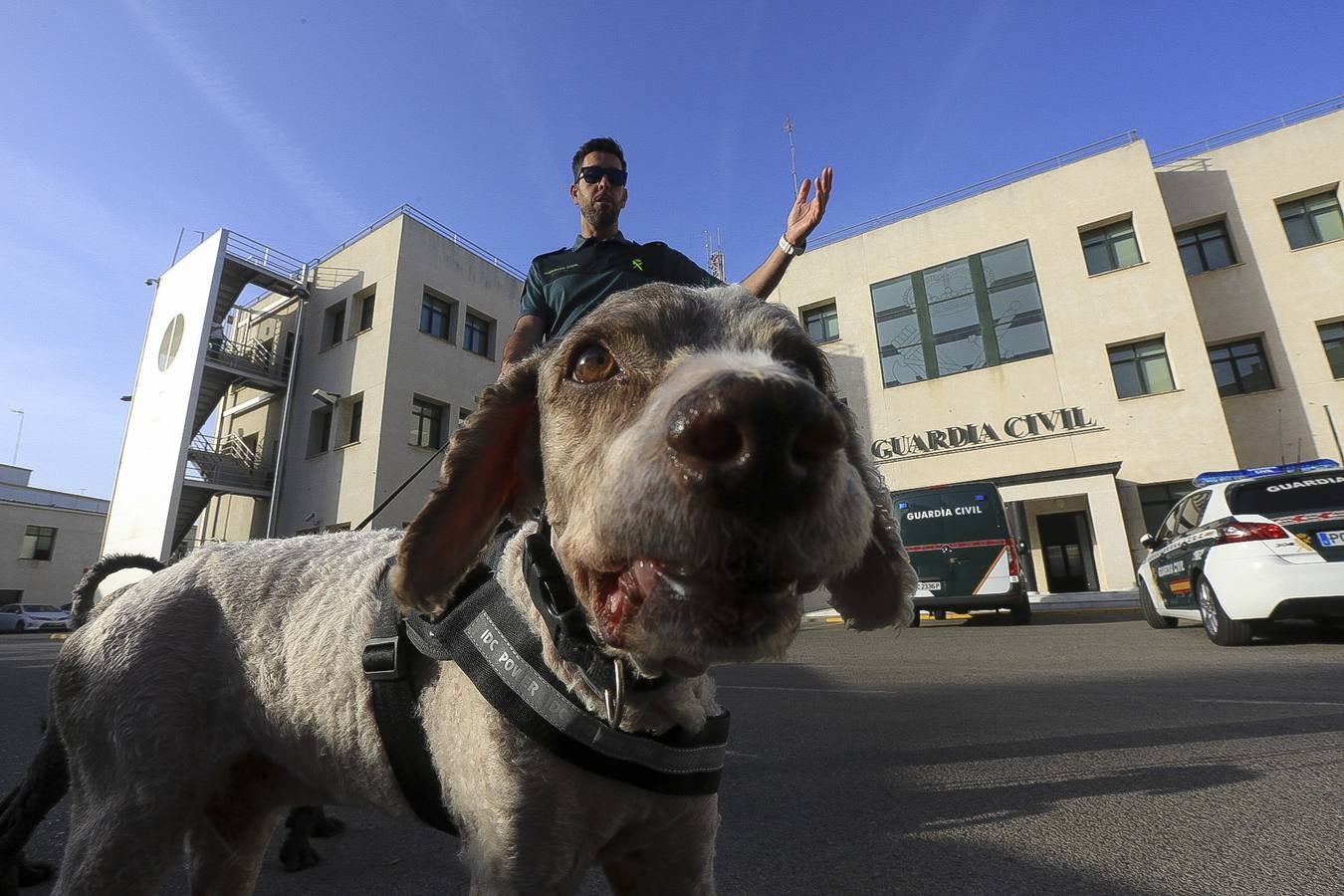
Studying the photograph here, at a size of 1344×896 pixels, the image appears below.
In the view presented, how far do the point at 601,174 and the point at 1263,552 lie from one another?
701 cm

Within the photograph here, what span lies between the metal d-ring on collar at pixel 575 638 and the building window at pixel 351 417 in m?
19.2

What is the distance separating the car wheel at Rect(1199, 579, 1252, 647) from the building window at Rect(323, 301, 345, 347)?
2167 centimetres

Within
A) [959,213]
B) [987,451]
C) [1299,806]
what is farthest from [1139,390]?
[1299,806]

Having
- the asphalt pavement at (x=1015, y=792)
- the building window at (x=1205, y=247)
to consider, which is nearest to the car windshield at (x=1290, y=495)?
the asphalt pavement at (x=1015, y=792)

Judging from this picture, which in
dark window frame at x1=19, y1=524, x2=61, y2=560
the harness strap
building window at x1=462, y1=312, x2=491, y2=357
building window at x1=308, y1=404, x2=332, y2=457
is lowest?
the harness strap

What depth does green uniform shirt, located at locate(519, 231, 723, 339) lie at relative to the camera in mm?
2545

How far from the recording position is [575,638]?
1267 millimetres

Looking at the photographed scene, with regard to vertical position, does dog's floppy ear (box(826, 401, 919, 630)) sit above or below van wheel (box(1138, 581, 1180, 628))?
above

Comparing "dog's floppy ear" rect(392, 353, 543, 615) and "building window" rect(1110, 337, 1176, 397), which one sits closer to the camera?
"dog's floppy ear" rect(392, 353, 543, 615)

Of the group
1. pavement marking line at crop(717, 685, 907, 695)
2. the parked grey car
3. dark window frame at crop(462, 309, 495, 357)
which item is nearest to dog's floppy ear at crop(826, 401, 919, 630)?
pavement marking line at crop(717, 685, 907, 695)

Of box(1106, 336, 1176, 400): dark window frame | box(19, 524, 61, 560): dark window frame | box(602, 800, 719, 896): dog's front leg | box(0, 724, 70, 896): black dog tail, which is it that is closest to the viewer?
box(602, 800, 719, 896): dog's front leg

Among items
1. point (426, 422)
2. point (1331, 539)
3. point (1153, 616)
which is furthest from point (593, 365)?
point (426, 422)

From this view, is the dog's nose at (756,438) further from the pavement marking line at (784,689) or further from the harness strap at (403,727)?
the pavement marking line at (784,689)

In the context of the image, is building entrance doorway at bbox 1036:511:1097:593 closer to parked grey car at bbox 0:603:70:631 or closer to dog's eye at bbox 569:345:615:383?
dog's eye at bbox 569:345:615:383
